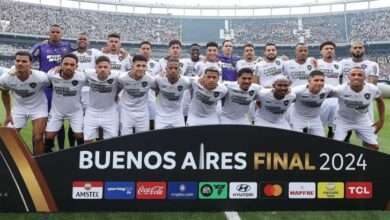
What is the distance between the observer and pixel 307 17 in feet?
174

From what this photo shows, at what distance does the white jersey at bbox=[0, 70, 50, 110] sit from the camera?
212 inches

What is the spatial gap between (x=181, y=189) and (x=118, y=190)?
548 mm

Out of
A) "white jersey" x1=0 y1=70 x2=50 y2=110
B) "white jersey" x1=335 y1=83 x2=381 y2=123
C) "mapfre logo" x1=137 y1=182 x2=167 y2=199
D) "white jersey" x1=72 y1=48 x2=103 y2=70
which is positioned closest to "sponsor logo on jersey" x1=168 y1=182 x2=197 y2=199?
"mapfre logo" x1=137 y1=182 x2=167 y2=199

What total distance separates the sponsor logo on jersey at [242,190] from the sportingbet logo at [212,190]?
6 cm

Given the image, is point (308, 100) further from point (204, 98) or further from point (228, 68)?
point (228, 68)

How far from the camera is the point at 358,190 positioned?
3705 millimetres

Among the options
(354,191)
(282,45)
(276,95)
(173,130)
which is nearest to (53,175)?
(173,130)

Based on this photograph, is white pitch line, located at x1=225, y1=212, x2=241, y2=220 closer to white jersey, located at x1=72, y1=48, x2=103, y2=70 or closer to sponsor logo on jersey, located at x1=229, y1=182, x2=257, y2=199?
sponsor logo on jersey, located at x1=229, y1=182, x2=257, y2=199

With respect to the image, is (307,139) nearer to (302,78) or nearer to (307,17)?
(302,78)

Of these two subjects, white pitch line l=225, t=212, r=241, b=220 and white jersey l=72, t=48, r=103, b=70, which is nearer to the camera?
white pitch line l=225, t=212, r=241, b=220

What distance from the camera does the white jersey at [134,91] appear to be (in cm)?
555

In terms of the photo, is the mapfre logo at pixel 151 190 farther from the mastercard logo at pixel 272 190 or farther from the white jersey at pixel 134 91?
the white jersey at pixel 134 91

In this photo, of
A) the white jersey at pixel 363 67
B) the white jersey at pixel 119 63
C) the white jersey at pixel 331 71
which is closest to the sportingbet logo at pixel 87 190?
the white jersey at pixel 119 63

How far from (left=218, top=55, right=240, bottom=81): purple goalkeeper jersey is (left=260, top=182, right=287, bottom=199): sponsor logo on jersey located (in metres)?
4.00
